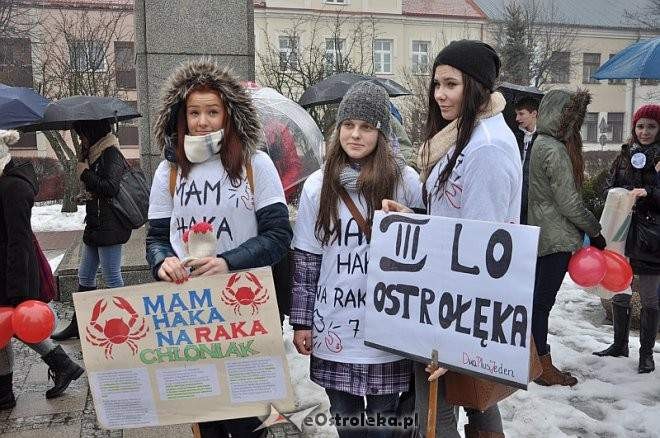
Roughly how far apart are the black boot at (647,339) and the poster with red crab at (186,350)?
A: 3.29 metres

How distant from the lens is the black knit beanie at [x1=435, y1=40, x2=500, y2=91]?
244 cm

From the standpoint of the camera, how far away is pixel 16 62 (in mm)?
19453

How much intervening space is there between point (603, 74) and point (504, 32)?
28475 mm

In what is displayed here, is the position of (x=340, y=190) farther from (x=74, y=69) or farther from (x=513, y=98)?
(x=74, y=69)

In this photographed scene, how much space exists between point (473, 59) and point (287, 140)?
6.85 feet

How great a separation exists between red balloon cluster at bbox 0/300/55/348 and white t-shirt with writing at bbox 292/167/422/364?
5.74 ft

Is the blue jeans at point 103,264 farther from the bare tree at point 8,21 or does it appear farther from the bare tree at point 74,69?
the bare tree at point 8,21

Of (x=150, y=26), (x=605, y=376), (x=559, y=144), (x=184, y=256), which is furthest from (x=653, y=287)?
(x=150, y=26)

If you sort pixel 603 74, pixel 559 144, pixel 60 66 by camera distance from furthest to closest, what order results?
pixel 60 66
pixel 603 74
pixel 559 144

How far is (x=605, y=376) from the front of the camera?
4.61 meters

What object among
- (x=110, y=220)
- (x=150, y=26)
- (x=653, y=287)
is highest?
(x=150, y=26)

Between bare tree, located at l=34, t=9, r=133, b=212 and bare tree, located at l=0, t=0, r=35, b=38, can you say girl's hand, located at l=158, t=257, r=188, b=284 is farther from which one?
bare tree, located at l=0, t=0, r=35, b=38

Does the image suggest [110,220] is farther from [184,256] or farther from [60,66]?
[60,66]

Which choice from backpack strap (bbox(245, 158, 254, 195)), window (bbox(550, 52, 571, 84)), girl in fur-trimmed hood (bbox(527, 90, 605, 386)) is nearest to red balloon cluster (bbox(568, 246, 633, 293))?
girl in fur-trimmed hood (bbox(527, 90, 605, 386))
